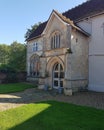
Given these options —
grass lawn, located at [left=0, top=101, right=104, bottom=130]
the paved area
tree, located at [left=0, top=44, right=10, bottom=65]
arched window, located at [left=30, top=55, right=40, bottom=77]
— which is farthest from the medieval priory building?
tree, located at [left=0, top=44, right=10, bottom=65]

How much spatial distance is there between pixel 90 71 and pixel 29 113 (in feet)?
40.7

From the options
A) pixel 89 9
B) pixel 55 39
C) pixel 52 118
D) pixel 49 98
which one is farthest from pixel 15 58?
pixel 52 118

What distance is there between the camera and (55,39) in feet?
75.8

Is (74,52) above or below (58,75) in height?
above

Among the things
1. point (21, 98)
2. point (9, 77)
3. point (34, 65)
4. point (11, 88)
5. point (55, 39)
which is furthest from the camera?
point (34, 65)

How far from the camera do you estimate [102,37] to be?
20.8m

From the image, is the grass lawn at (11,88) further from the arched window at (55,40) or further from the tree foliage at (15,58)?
the tree foliage at (15,58)

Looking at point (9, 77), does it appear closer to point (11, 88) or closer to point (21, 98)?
point (11, 88)

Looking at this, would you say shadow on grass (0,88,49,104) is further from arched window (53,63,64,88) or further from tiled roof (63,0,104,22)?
tiled roof (63,0,104,22)

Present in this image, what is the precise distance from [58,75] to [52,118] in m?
12.7

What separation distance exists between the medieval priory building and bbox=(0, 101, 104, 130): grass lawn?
296 inches

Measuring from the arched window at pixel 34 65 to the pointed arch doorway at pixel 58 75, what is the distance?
10.2m

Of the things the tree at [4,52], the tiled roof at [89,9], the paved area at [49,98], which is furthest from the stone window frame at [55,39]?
the tree at [4,52]

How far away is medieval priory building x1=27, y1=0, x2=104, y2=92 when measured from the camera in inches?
811
